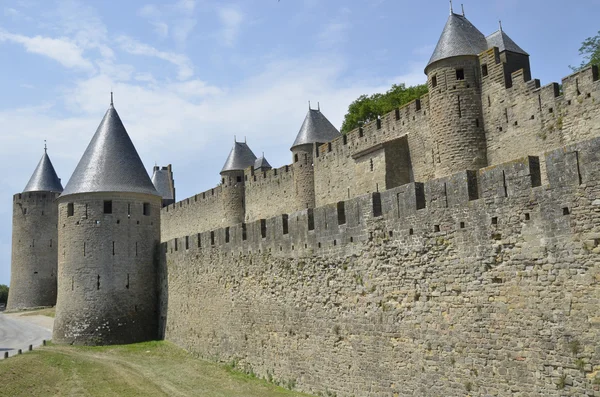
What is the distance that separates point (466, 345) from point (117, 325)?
14.4m

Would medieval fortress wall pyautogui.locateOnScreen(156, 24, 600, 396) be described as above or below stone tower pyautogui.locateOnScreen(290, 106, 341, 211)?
below

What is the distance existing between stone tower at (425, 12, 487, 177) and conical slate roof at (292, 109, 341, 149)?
11007 millimetres

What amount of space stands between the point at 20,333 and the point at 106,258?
8653mm

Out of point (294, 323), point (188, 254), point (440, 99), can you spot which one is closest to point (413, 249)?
point (294, 323)

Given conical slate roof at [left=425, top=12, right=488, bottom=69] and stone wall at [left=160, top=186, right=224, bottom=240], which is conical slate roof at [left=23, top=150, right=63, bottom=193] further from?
conical slate roof at [left=425, top=12, right=488, bottom=69]

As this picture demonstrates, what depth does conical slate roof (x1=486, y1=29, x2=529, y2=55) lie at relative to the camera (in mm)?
20734

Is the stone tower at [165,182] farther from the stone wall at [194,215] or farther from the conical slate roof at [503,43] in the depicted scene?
the conical slate roof at [503,43]

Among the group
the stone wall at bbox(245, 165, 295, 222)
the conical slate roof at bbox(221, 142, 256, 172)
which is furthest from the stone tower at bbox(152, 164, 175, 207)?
the stone wall at bbox(245, 165, 295, 222)

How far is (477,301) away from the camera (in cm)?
901

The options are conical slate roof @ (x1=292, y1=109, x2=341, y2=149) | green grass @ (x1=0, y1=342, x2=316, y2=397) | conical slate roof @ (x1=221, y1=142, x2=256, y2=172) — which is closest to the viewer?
green grass @ (x1=0, y1=342, x2=316, y2=397)

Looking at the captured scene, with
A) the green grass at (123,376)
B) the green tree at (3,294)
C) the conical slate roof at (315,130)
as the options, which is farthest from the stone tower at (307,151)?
the green tree at (3,294)

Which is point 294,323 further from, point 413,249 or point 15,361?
point 15,361

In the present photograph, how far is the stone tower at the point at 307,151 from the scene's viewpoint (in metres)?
30.0

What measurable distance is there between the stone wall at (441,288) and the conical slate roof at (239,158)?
76.3ft
